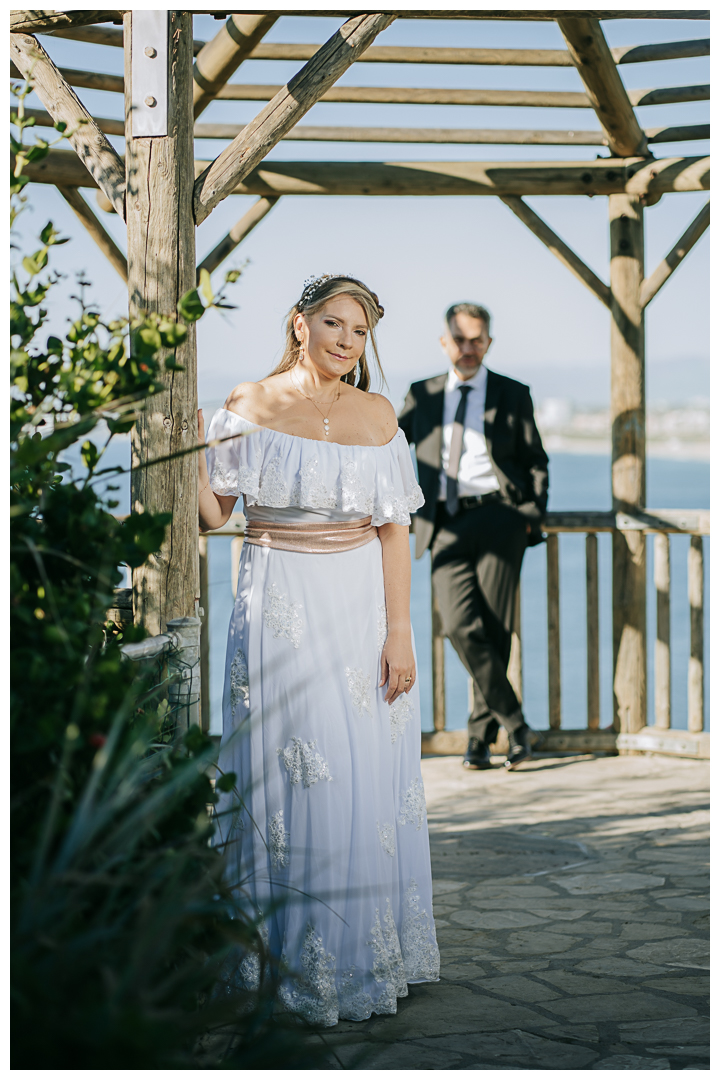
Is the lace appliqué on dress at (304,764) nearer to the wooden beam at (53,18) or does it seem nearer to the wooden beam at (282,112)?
the wooden beam at (282,112)

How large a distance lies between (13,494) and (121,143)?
432 cm

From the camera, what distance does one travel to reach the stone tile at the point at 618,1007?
2.61m

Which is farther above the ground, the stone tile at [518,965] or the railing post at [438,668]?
the railing post at [438,668]

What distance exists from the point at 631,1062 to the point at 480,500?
9.87 feet

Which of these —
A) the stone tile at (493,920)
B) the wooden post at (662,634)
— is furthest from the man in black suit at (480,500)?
the stone tile at (493,920)

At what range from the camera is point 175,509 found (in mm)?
2721

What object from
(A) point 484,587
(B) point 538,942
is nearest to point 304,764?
(B) point 538,942

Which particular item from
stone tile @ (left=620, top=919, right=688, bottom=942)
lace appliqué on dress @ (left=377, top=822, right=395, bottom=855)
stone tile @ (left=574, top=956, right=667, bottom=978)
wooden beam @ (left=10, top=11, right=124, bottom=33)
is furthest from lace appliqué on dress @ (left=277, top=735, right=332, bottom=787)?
wooden beam @ (left=10, top=11, right=124, bottom=33)

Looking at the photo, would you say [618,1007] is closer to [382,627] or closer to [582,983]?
[582,983]

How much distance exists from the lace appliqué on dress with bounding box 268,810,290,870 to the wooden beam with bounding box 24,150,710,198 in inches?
131

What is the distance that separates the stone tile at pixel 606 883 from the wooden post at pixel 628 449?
5.60 ft

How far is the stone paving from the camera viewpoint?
8.04ft

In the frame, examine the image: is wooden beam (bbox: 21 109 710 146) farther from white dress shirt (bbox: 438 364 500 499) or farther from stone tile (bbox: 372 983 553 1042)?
stone tile (bbox: 372 983 553 1042)

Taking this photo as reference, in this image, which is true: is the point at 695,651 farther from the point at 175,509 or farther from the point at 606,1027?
the point at 175,509
